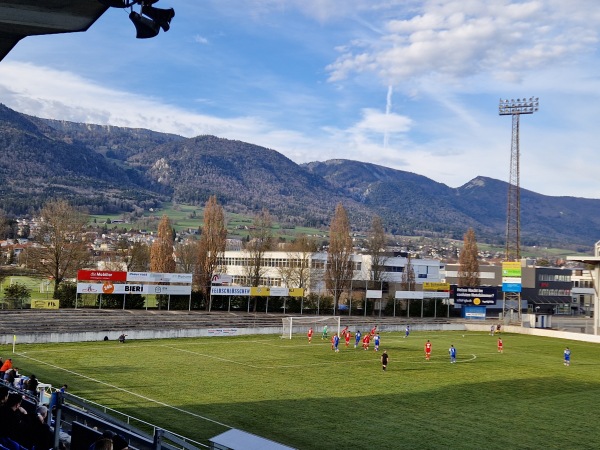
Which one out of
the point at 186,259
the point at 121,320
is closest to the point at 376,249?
the point at 186,259

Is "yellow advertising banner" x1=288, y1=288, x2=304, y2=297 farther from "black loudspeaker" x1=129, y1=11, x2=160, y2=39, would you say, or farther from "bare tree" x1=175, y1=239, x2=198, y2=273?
"black loudspeaker" x1=129, y1=11, x2=160, y2=39

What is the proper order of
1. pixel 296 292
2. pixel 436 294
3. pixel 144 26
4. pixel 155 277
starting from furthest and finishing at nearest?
pixel 436 294 < pixel 296 292 < pixel 155 277 < pixel 144 26

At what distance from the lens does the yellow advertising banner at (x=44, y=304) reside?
5819cm

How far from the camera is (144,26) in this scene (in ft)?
42.4

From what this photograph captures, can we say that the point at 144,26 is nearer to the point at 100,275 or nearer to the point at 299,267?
the point at 100,275

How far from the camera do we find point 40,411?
1425cm

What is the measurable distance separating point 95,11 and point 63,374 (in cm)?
2423

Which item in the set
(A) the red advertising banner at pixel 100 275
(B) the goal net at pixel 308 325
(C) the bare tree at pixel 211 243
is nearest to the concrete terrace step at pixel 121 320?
(A) the red advertising banner at pixel 100 275

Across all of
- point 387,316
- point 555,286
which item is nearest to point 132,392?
point 387,316

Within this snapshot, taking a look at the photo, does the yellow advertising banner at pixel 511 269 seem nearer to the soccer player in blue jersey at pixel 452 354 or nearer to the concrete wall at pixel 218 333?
the concrete wall at pixel 218 333

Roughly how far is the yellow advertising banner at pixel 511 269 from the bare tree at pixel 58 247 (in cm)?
5228

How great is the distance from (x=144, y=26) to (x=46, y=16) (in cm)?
358

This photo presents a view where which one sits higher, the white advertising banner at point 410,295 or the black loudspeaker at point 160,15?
the black loudspeaker at point 160,15

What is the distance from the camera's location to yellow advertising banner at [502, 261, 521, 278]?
8112 cm
